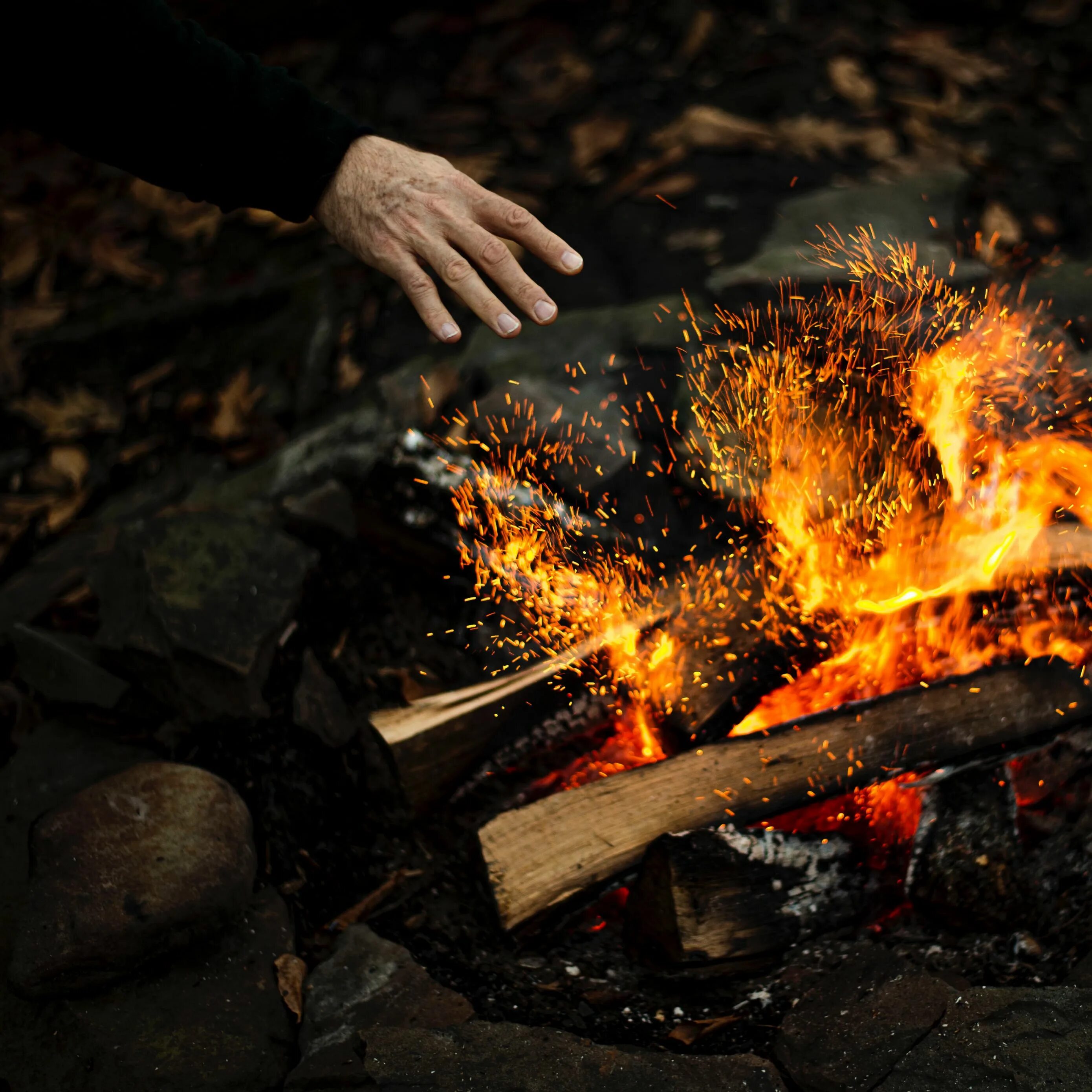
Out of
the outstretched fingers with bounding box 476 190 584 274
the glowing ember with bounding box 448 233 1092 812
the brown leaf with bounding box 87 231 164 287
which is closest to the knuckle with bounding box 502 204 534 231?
the outstretched fingers with bounding box 476 190 584 274

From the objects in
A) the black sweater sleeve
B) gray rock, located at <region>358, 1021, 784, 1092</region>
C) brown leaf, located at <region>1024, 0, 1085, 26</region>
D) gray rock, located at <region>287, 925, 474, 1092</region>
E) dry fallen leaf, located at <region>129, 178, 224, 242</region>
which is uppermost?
brown leaf, located at <region>1024, 0, 1085, 26</region>

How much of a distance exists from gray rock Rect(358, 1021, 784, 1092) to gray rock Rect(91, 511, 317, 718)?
98 centimetres

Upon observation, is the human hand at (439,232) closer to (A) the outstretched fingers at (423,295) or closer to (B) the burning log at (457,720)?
(A) the outstretched fingers at (423,295)

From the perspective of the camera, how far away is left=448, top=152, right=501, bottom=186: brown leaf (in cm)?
381

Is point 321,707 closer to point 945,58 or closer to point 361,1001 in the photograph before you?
point 361,1001

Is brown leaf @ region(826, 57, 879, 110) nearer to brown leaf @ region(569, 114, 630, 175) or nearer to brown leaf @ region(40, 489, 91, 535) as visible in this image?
brown leaf @ region(569, 114, 630, 175)

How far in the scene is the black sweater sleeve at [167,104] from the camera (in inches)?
67.1

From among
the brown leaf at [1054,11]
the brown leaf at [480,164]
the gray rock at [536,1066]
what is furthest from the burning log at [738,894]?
the brown leaf at [1054,11]

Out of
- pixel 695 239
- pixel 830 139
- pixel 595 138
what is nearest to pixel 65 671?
pixel 695 239

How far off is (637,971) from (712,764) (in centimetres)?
49

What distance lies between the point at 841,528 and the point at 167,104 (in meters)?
1.84

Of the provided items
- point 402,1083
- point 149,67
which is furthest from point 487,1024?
point 149,67

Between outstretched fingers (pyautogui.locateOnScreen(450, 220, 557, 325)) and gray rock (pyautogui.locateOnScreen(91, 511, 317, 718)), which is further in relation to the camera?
gray rock (pyautogui.locateOnScreen(91, 511, 317, 718))

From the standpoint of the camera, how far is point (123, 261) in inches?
148
